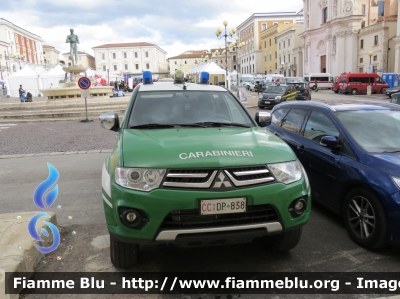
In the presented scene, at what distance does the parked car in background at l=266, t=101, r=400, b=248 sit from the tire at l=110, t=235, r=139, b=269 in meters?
2.48

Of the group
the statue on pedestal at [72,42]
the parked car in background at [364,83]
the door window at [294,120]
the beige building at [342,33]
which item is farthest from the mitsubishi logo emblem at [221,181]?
the beige building at [342,33]

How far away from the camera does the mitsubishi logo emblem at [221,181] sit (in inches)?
111

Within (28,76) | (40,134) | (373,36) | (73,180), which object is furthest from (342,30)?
(73,180)

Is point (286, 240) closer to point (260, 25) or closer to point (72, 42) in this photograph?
point (72, 42)

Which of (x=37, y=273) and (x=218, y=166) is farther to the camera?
(x=37, y=273)

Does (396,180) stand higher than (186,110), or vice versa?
(186,110)

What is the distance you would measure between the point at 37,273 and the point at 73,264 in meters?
0.34

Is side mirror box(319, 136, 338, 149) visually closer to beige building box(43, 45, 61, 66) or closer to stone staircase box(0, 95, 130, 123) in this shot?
stone staircase box(0, 95, 130, 123)

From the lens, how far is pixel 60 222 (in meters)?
4.65

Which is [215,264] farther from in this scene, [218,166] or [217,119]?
[217,119]

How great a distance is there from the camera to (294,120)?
5562 millimetres

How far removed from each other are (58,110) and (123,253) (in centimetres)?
1948
